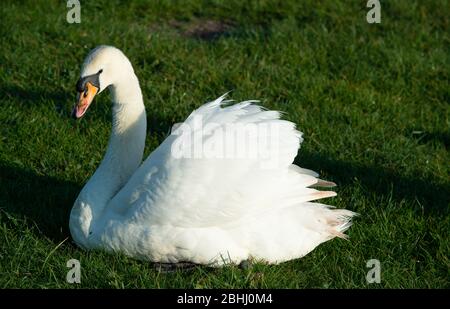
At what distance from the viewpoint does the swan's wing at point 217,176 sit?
14.7ft

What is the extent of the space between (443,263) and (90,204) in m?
2.14

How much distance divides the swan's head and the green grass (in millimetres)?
872

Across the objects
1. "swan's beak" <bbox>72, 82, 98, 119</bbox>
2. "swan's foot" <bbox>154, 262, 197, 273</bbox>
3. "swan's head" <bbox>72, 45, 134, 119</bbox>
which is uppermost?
"swan's head" <bbox>72, 45, 134, 119</bbox>

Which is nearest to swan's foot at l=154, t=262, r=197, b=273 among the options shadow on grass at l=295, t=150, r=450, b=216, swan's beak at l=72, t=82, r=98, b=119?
swan's beak at l=72, t=82, r=98, b=119

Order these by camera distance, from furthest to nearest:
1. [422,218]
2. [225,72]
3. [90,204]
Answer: [225,72] → [422,218] → [90,204]

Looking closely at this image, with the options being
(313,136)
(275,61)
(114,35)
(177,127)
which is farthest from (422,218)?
(114,35)

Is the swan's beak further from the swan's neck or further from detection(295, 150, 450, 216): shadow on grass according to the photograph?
detection(295, 150, 450, 216): shadow on grass

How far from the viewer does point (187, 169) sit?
14.7ft

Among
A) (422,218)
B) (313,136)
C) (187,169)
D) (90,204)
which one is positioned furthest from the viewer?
(313,136)

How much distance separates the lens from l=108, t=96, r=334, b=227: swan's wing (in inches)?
177

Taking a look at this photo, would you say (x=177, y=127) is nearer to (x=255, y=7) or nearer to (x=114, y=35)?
(x=114, y=35)

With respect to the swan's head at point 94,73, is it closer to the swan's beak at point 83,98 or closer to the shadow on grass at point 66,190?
the swan's beak at point 83,98
